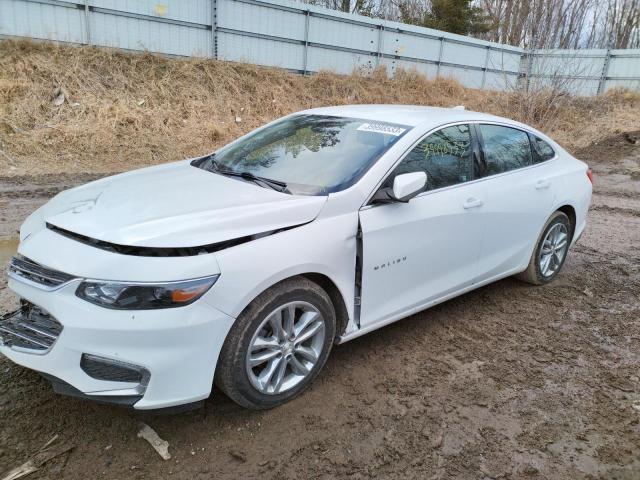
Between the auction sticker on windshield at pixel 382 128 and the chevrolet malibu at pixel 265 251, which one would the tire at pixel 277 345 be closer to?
the chevrolet malibu at pixel 265 251

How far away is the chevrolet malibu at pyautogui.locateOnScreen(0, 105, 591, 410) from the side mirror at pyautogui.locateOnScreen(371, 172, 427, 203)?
0.04ft

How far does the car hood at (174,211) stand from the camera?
2.60 metres

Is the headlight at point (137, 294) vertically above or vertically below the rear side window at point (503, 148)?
below

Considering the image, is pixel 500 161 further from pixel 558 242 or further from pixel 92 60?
pixel 92 60

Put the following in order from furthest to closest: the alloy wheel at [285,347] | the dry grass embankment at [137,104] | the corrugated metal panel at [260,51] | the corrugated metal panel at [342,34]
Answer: the corrugated metal panel at [342,34] → the corrugated metal panel at [260,51] → the dry grass embankment at [137,104] → the alloy wheel at [285,347]

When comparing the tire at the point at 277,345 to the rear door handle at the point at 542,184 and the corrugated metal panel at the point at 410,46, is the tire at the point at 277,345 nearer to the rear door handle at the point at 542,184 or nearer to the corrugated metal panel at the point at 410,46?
the rear door handle at the point at 542,184

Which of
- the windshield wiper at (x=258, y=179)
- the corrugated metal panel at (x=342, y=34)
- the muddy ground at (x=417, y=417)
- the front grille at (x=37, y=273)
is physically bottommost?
the muddy ground at (x=417, y=417)

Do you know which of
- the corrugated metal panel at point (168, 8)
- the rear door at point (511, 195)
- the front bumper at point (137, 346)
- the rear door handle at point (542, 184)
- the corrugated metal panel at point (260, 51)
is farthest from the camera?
the corrugated metal panel at point (260, 51)

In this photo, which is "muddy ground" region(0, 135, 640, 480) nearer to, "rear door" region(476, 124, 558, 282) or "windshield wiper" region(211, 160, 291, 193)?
"rear door" region(476, 124, 558, 282)

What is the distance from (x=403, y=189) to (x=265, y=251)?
3.29 feet

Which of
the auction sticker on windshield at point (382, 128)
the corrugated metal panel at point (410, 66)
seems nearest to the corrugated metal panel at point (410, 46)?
the corrugated metal panel at point (410, 66)

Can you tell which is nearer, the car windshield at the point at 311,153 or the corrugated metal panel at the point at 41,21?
the car windshield at the point at 311,153

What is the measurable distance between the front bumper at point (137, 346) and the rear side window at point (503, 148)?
8.71 ft

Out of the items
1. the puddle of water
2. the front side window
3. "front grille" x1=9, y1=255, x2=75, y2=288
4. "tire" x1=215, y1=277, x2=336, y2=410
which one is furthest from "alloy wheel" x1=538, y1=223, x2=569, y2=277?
the puddle of water
